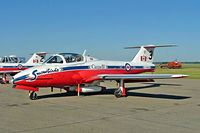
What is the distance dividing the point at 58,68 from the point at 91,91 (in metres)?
A: 2.29

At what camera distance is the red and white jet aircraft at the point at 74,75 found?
542 inches

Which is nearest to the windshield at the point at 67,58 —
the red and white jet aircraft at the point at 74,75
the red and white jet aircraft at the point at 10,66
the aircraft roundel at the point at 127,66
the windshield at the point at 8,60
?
the red and white jet aircraft at the point at 74,75

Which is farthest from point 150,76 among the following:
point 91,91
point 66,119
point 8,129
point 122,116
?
point 8,129

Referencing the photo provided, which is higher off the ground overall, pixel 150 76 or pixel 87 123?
pixel 150 76

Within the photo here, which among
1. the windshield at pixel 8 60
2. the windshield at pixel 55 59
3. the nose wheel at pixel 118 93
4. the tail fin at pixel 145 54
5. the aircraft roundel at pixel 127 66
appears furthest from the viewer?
the windshield at pixel 8 60

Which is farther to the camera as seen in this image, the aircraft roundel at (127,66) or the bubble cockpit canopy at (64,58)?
the aircraft roundel at (127,66)

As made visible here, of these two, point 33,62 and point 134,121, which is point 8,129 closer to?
point 134,121

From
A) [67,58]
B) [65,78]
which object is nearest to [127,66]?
[67,58]

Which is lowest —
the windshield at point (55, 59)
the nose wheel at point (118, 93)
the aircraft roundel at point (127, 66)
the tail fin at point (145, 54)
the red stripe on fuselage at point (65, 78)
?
the nose wheel at point (118, 93)

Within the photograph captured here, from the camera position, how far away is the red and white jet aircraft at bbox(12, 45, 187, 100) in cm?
1377

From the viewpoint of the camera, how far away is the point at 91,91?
622 inches

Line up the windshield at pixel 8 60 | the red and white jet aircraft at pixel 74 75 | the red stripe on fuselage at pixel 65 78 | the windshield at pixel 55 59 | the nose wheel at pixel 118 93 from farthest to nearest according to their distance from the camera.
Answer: the windshield at pixel 8 60 < the nose wheel at pixel 118 93 < the windshield at pixel 55 59 < the red stripe on fuselage at pixel 65 78 < the red and white jet aircraft at pixel 74 75

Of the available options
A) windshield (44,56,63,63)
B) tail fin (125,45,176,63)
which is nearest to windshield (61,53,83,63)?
windshield (44,56,63,63)

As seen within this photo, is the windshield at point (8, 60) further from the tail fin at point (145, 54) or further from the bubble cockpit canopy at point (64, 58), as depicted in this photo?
the bubble cockpit canopy at point (64, 58)
